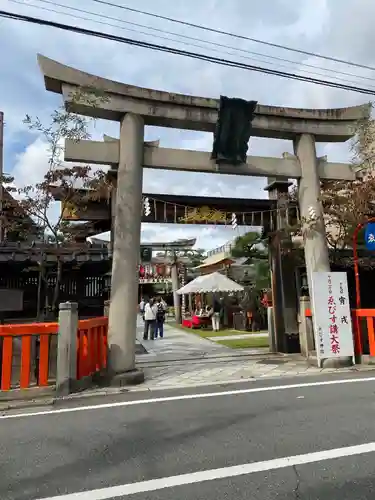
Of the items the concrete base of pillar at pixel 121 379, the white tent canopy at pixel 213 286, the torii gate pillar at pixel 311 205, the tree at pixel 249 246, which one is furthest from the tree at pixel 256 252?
the concrete base of pillar at pixel 121 379

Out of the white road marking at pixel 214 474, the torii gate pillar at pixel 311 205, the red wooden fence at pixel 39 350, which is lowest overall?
the white road marking at pixel 214 474

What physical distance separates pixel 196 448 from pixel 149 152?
695 centimetres

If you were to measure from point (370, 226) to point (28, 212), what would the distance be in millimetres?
8628

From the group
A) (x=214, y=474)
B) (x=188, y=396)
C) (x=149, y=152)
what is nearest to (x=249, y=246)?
(x=149, y=152)

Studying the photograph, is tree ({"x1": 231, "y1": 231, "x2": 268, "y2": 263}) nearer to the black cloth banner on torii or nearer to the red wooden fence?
the black cloth banner on torii

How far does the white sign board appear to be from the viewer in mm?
10000

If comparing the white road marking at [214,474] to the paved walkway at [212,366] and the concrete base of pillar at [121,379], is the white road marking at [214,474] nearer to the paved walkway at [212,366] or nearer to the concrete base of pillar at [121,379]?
the paved walkway at [212,366]

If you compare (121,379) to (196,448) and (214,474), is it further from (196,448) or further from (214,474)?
(214,474)

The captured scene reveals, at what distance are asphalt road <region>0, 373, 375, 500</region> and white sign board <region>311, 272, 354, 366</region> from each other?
265cm

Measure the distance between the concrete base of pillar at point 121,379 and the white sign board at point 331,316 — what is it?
14.2 ft

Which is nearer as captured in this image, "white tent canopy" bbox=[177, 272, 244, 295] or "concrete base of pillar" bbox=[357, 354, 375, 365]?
"concrete base of pillar" bbox=[357, 354, 375, 365]

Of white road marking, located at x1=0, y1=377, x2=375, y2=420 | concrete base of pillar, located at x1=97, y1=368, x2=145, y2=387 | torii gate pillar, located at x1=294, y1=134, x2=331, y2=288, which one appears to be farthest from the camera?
torii gate pillar, located at x1=294, y1=134, x2=331, y2=288

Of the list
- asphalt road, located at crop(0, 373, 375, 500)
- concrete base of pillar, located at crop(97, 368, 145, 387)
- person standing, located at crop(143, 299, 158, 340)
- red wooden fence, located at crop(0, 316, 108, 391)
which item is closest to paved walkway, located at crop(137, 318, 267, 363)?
person standing, located at crop(143, 299, 158, 340)

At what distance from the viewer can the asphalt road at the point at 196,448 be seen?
11.8 ft
